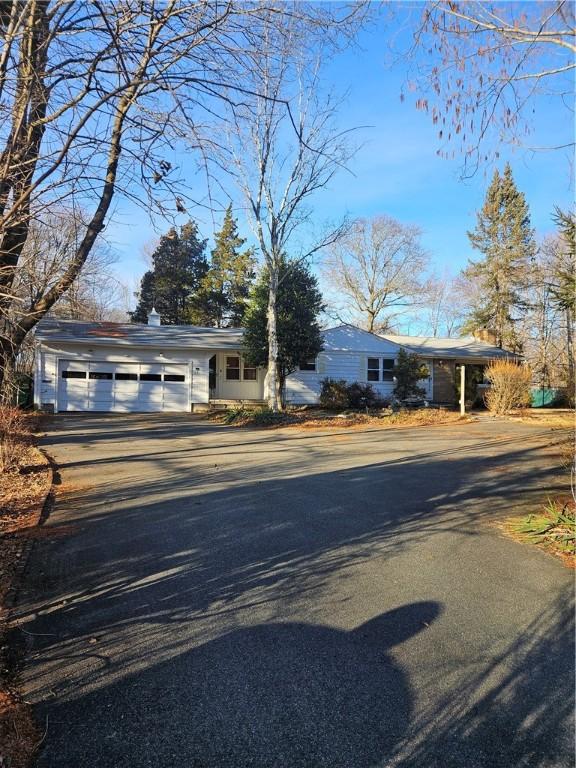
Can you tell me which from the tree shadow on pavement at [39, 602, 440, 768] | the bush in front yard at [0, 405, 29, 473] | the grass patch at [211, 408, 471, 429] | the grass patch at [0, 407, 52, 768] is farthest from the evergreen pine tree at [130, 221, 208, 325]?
the tree shadow on pavement at [39, 602, 440, 768]

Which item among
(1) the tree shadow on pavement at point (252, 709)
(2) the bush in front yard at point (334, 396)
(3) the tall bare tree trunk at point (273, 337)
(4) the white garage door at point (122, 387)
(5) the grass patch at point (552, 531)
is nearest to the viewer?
(1) the tree shadow on pavement at point (252, 709)

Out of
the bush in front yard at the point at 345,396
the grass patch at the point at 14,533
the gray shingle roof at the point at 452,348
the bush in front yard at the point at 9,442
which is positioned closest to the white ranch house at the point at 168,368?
the gray shingle roof at the point at 452,348

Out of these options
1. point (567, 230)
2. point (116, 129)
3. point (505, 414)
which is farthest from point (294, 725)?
point (567, 230)

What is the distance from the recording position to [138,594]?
3807 millimetres

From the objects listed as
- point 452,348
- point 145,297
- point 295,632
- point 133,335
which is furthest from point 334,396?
point 145,297

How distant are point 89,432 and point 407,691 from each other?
13.4 meters

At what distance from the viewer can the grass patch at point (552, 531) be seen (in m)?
4.87

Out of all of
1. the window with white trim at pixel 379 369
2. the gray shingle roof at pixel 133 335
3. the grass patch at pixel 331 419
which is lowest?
the grass patch at pixel 331 419

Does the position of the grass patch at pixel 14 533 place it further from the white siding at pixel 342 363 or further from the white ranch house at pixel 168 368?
the white siding at pixel 342 363

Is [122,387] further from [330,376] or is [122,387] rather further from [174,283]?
[174,283]

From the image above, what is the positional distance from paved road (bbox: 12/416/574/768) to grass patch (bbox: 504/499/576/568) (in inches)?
8.0

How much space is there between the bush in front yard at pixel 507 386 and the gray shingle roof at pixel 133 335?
1067cm

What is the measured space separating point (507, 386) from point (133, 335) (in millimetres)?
15879

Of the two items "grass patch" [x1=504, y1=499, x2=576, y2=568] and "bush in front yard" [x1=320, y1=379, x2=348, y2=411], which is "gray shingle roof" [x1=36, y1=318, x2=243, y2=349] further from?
"grass patch" [x1=504, y1=499, x2=576, y2=568]
